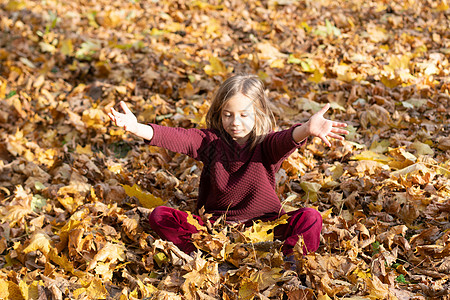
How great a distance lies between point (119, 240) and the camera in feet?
9.20

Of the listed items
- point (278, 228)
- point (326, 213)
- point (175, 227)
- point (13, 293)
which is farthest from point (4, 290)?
point (326, 213)

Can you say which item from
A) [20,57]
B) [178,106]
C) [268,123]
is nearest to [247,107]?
[268,123]

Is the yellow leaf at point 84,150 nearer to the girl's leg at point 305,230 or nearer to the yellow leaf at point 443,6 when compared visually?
the girl's leg at point 305,230

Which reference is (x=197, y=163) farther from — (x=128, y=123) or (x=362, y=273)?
(x=362, y=273)

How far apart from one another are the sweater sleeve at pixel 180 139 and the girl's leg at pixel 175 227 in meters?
0.36

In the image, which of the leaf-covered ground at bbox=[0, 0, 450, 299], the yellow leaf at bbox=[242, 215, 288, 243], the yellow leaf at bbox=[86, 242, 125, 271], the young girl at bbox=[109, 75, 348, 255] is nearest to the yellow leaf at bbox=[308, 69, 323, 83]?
the leaf-covered ground at bbox=[0, 0, 450, 299]

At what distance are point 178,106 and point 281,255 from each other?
217 centimetres

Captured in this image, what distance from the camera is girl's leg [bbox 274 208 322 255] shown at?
2.44 metres

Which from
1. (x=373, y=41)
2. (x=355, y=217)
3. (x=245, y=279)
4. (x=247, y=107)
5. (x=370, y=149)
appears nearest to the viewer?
(x=245, y=279)

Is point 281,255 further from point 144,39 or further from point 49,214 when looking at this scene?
point 144,39

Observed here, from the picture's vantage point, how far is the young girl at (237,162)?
8.19 feet

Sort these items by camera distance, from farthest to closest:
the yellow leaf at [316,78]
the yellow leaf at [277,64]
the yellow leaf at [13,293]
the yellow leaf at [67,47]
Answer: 1. the yellow leaf at [67,47]
2. the yellow leaf at [277,64]
3. the yellow leaf at [316,78]
4. the yellow leaf at [13,293]

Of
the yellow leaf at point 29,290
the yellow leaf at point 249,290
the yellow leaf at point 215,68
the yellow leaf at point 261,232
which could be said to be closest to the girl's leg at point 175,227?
the yellow leaf at point 261,232

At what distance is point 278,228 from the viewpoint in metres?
2.62
